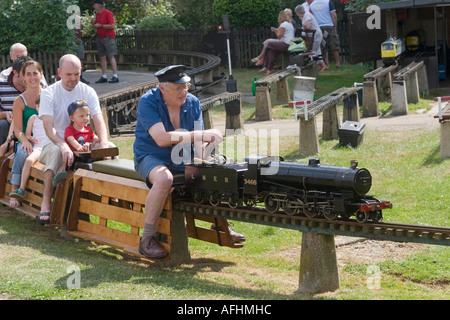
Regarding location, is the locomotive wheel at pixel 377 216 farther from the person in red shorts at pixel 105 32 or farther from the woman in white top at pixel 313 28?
the woman in white top at pixel 313 28

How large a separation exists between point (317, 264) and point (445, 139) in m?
6.36

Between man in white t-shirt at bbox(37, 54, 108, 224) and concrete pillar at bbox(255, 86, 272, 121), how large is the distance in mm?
8968

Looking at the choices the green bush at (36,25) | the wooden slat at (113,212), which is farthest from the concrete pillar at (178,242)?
the green bush at (36,25)

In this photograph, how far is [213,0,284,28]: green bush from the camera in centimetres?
2767

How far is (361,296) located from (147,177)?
Answer: 2.65 m

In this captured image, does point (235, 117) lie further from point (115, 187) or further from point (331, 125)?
point (115, 187)

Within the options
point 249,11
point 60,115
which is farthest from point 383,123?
point 249,11

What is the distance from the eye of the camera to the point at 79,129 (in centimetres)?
1079

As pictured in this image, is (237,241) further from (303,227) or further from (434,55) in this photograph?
(434,55)

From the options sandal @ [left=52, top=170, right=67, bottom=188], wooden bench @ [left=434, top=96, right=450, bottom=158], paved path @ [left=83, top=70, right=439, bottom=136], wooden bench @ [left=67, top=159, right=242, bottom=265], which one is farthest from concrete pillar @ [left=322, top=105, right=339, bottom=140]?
sandal @ [left=52, top=170, right=67, bottom=188]

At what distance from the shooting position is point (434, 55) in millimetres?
23438

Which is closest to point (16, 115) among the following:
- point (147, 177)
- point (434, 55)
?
point (147, 177)

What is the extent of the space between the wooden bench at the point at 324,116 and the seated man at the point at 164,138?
19.9 ft

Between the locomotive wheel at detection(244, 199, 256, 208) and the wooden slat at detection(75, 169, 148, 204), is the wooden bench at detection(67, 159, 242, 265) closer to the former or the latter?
the wooden slat at detection(75, 169, 148, 204)
